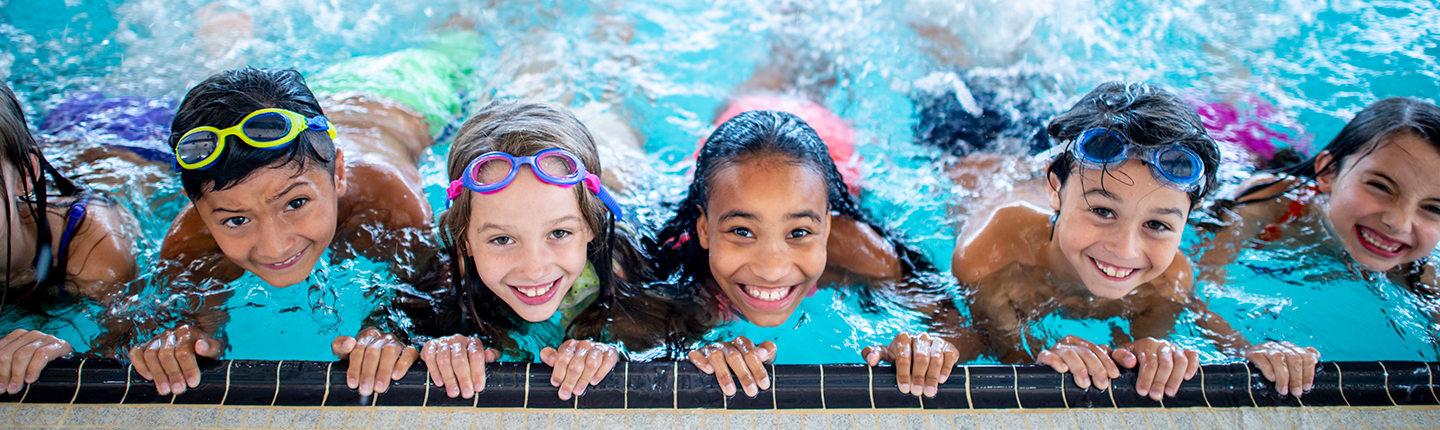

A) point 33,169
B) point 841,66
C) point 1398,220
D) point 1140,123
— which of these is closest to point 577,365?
point 1140,123

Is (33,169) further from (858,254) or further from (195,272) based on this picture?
(858,254)

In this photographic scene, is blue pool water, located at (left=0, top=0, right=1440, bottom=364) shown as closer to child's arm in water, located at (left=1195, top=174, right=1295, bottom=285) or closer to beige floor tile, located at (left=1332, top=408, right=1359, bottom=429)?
child's arm in water, located at (left=1195, top=174, right=1295, bottom=285)

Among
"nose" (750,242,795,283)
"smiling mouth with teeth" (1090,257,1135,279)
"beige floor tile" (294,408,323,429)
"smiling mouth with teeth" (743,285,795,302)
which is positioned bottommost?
"beige floor tile" (294,408,323,429)

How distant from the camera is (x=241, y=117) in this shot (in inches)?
114

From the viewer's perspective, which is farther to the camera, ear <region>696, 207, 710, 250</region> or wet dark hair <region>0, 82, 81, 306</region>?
ear <region>696, 207, 710, 250</region>

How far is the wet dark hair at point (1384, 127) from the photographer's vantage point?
320 cm

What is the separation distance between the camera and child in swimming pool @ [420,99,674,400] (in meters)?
2.62

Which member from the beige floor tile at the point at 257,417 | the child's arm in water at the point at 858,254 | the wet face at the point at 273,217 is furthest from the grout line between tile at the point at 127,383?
the child's arm in water at the point at 858,254

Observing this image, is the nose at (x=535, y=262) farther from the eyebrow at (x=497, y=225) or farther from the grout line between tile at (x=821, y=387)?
the grout line between tile at (x=821, y=387)

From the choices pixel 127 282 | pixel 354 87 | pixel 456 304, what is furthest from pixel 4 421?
pixel 354 87

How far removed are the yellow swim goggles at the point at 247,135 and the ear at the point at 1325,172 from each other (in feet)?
15.1

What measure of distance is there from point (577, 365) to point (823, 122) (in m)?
2.88

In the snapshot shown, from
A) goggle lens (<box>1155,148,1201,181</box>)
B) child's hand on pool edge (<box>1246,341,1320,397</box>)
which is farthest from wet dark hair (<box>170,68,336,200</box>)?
child's hand on pool edge (<box>1246,341,1320,397</box>)

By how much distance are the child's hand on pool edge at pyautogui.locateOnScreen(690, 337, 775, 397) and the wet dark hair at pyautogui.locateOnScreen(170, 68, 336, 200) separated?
1.75m
